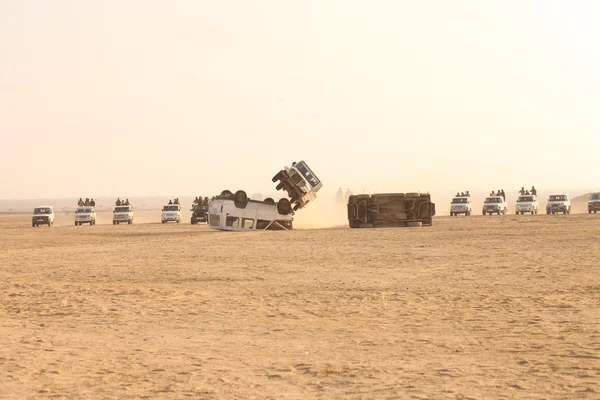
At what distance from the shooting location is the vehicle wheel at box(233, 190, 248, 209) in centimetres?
5025

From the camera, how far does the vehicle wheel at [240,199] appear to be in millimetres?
50250

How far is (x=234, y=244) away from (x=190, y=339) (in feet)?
77.3

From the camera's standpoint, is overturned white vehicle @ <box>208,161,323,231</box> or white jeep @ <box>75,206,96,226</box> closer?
overturned white vehicle @ <box>208,161,323,231</box>

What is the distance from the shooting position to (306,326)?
1590 centimetres


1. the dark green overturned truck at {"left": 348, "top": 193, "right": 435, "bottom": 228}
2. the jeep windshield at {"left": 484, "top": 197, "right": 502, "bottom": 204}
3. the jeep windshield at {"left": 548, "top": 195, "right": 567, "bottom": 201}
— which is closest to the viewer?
the dark green overturned truck at {"left": 348, "top": 193, "right": 435, "bottom": 228}

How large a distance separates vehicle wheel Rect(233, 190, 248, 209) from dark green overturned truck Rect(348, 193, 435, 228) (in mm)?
6755

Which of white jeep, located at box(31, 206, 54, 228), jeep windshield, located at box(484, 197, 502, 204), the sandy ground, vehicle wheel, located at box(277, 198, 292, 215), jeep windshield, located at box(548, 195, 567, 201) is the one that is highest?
jeep windshield, located at box(548, 195, 567, 201)

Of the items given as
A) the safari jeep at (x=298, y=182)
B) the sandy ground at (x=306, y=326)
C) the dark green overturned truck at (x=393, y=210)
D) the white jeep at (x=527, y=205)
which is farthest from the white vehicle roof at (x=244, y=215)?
the white jeep at (x=527, y=205)

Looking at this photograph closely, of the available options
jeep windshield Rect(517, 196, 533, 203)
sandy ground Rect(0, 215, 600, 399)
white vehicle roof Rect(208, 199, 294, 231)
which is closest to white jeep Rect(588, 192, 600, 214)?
jeep windshield Rect(517, 196, 533, 203)

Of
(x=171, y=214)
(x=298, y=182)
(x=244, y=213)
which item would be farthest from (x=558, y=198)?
(x=244, y=213)

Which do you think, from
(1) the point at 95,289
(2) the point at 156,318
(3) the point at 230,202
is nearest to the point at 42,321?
(2) the point at 156,318

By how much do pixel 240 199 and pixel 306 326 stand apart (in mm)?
35104

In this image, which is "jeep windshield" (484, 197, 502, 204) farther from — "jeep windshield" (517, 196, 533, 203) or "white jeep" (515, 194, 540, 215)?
"jeep windshield" (517, 196, 533, 203)

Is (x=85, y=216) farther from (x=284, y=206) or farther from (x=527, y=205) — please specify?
(x=527, y=205)
